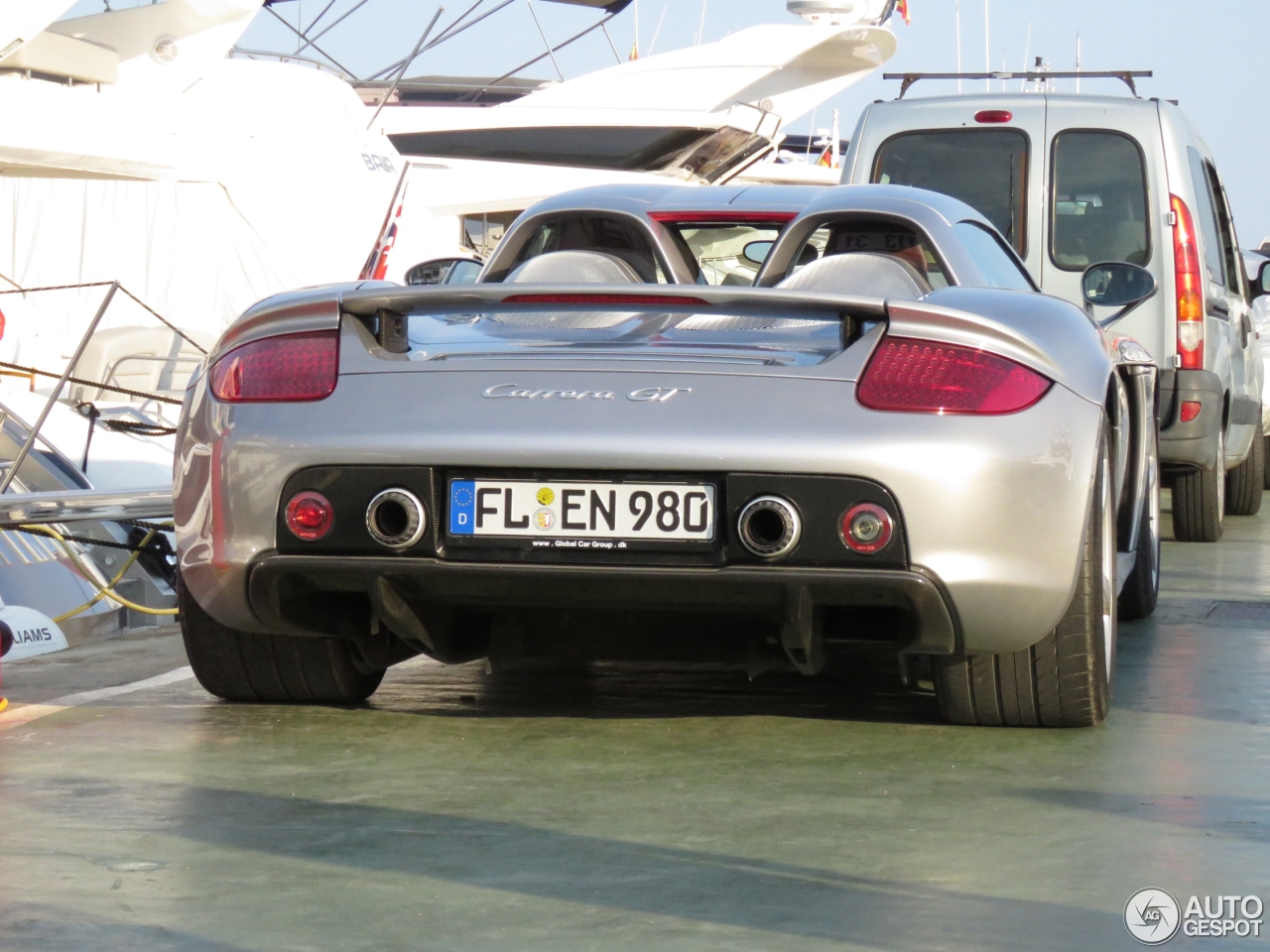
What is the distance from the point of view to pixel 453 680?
16.9 ft

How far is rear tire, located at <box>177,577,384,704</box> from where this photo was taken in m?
4.57

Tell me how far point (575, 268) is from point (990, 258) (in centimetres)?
106

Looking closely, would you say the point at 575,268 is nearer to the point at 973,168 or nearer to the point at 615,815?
the point at 615,815

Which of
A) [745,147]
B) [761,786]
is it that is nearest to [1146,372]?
[761,786]

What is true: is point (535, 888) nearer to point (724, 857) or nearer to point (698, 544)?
point (724, 857)

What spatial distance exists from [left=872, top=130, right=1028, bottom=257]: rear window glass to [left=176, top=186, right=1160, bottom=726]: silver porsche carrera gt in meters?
5.01

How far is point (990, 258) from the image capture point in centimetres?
530

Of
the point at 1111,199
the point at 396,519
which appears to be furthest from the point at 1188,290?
the point at 396,519

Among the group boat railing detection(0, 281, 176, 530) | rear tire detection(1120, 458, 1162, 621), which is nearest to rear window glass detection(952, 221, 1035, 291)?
rear tire detection(1120, 458, 1162, 621)

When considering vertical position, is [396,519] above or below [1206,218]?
above

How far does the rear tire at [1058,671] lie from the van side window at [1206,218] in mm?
5151

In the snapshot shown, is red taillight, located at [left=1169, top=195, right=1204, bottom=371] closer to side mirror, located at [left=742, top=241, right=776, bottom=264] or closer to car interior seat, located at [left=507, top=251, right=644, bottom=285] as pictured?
side mirror, located at [left=742, top=241, right=776, bottom=264]

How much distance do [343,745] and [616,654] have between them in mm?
587

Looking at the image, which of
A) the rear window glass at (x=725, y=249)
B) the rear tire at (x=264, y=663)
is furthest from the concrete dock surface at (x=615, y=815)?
the rear window glass at (x=725, y=249)
